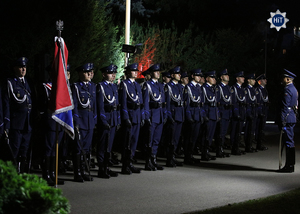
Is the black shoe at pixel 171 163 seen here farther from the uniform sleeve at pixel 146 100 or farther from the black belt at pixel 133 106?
the black belt at pixel 133 106

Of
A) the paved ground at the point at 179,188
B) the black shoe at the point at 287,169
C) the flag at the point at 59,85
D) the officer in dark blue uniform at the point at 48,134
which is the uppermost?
the flag at the point at 59,85

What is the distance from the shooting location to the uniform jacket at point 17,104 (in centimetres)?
996

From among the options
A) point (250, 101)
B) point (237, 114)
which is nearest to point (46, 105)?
point (237, 114)

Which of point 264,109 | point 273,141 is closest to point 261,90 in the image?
point 264,109

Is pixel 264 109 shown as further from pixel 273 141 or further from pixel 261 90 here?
pixel 273 141

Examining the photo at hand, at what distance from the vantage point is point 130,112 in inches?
462

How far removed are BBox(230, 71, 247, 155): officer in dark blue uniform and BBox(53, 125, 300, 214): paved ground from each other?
2251mm

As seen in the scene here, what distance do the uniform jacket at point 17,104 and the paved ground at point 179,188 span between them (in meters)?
1.45

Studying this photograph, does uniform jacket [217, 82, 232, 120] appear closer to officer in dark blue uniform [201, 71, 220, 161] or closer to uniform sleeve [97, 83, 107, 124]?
officer in dark blue uniform [201, 71, 220, 161]

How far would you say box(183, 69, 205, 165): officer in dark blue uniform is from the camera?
13.7m

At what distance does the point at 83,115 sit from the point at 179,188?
2.43 metres

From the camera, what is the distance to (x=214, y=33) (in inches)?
1478

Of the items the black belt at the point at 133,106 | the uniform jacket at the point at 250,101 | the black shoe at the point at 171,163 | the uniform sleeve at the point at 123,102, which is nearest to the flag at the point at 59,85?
the uniform sleeve at the point at 123,102

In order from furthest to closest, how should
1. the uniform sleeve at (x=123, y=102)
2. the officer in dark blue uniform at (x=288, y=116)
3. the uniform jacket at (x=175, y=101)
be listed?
the uniform jacket at (x=175, y=101) < the officer in dark blue uniform at (x=288, y=116) < the uniform sleeve at (x=123, y=102)
